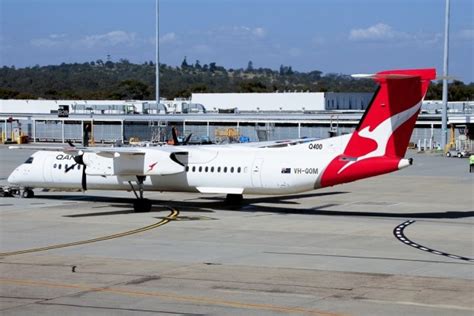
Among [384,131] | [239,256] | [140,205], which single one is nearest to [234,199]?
[140,205]

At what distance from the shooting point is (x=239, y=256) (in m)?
22.0

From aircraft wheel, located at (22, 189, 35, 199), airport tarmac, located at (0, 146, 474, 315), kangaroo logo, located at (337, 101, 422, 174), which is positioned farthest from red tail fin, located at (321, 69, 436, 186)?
aircraft wheel, located at (22, 189, 35, 199)

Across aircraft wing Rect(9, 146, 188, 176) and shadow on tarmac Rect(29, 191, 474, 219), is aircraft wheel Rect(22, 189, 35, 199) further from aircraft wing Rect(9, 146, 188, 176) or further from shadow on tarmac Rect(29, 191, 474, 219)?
aircraft wing Rect(9, 146, 188, 176)

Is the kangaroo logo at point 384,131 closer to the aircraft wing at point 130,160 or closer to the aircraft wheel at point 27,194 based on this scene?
the aircraft wing at point 130,160

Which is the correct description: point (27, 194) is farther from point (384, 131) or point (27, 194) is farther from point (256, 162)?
point (384, 131)

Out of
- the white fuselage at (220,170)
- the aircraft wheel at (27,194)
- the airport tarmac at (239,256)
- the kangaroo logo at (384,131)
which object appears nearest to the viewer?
the airport tarmac at (239,256)

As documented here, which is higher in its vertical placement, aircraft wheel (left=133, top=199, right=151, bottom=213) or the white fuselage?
the white fuselage

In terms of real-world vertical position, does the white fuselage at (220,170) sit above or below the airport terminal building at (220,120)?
below

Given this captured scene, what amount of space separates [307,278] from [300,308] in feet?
10.2

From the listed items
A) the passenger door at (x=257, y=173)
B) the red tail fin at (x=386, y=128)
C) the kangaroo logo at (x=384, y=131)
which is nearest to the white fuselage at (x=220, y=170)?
the passenger door at (x=257, y=173)

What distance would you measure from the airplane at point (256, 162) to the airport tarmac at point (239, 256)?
113 centimetres

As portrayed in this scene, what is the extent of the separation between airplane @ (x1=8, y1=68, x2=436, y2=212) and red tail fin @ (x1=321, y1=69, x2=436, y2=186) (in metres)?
0.03

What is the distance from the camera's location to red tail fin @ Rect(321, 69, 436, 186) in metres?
28.1

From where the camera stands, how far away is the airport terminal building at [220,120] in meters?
78.9
